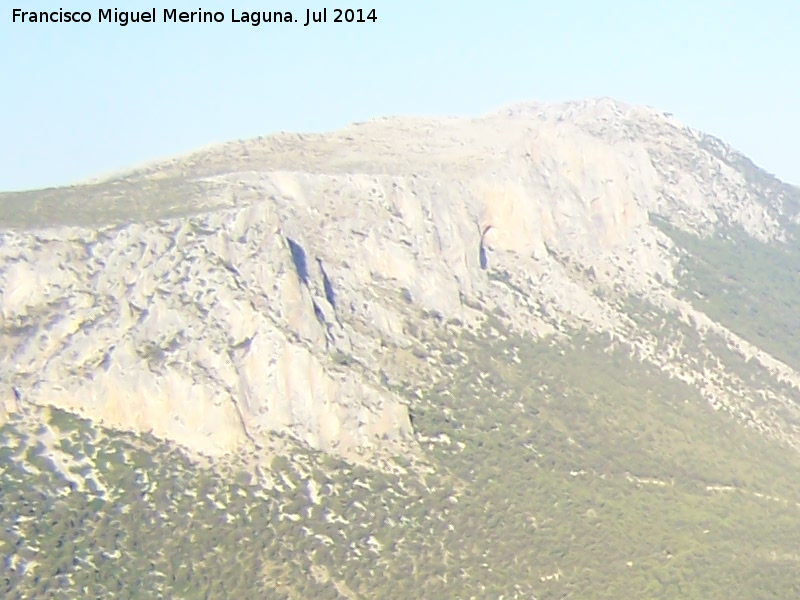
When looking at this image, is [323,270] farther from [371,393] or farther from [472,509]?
[472,509]

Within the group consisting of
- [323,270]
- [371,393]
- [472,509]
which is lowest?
[472,509]

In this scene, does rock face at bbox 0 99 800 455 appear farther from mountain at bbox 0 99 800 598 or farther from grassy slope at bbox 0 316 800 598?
grassy slope at bbox 0 316 800 598

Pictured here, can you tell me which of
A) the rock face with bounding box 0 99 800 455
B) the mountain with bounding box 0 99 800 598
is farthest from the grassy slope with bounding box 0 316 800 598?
the rock face with bounding box 0 99 800 455

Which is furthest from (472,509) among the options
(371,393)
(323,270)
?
(323,270)

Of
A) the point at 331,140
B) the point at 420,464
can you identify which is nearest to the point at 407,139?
the point at 331,140

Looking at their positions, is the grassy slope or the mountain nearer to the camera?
the grassy slope

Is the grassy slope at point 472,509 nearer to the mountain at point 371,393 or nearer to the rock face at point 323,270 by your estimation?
the mountain at point 371,393
